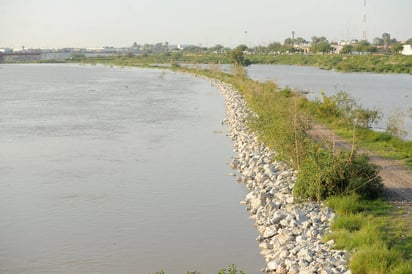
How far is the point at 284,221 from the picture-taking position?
31.6 ft

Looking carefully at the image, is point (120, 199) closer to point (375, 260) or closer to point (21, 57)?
point (375, 260)

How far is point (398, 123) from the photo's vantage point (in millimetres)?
20750

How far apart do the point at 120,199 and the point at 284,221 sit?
4.22 metres

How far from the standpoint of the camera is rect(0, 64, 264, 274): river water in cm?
913

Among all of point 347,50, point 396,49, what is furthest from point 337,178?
point 347,50

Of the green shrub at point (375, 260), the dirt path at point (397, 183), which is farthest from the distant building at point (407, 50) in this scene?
the green shrub at point (375, 260)

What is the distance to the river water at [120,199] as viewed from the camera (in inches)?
360

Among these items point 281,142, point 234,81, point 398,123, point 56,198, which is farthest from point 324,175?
point 234,81

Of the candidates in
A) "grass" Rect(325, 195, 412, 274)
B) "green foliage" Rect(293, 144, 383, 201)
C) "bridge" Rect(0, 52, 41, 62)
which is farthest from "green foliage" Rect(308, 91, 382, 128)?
"bridge" Rect(0, 52, 41, 62)

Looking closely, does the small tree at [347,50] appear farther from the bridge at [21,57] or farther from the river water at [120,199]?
the river water at [120,199]

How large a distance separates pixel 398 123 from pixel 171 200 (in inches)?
457

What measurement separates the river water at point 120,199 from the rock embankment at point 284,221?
307mm

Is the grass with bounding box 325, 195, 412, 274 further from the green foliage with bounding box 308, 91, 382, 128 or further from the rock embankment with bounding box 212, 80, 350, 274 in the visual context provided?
the green foliage with bounding box 308, 91, 382, 128

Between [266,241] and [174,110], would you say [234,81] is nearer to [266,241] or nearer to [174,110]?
[174,110]
